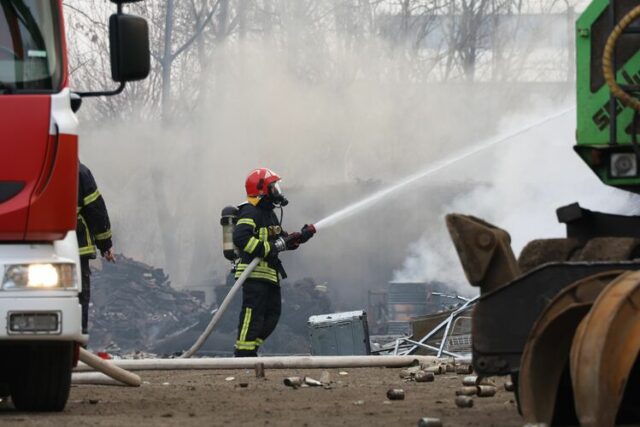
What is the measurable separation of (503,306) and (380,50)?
26976 mm

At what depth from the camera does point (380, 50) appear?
32.7 metres

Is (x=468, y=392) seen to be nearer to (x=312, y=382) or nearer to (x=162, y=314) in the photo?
(x=312, y=382)

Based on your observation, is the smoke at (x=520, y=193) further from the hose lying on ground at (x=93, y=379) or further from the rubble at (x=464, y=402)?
the rubble at (x=464, y=402)

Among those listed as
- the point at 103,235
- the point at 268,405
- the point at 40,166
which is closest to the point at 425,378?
the point at 268,405

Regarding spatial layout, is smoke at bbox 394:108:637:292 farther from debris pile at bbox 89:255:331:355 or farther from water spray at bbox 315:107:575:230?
debris pile at bbox 89:255:331:355

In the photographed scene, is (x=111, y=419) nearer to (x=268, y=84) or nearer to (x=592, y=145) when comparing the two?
(x=592, y=145)

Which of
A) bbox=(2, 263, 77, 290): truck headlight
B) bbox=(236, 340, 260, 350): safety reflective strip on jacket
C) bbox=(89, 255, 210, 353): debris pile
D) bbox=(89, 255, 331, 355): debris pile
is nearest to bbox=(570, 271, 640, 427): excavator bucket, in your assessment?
bbox=(2, 263, 77, 290): truck headlight

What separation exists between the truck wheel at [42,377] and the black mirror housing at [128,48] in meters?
1.41

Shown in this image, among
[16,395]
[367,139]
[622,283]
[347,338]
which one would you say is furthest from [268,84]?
[622,283]

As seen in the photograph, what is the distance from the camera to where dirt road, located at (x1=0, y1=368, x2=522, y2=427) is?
7.10 metres

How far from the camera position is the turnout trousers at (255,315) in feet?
42.7

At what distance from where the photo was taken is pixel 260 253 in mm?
13141

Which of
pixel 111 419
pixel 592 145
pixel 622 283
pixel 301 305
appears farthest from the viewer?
pixel 301 305

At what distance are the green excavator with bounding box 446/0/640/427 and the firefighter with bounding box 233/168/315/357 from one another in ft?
21.2
